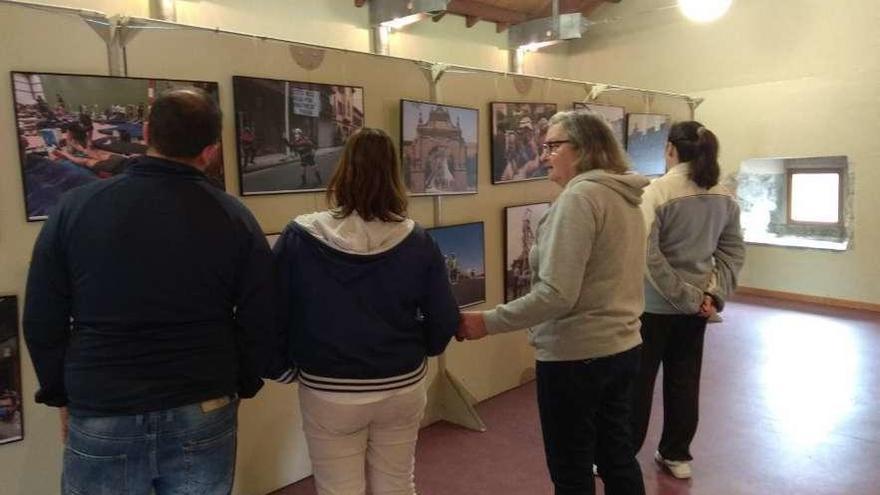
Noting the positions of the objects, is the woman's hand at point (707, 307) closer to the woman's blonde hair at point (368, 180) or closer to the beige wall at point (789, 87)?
the woman's blonde hair at point (368, 180)

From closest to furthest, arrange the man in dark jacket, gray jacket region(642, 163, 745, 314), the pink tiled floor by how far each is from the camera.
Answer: the man in dark jacket, gray jacket region(642, 163, 745, 314), the pink tiled floor

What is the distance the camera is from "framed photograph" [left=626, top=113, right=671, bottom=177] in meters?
5.06

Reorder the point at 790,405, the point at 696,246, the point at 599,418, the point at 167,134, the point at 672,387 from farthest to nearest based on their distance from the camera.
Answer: the point at 790,405
the point at 672,387
the point at 696,246
the point at 599,418
the point at 167,134

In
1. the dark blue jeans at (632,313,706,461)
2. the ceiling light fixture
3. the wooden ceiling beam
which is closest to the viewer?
the dark blue jeans at (632,313,706,461)

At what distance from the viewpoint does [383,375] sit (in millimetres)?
1659

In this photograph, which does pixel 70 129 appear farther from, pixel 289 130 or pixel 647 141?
pixel 647 141

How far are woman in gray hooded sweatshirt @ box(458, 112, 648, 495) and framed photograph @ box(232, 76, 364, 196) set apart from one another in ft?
3.90

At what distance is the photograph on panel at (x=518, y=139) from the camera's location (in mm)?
3848

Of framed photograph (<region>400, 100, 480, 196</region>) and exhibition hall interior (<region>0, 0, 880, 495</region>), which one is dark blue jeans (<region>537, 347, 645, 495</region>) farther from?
framed photograph (<region>400, 100, 480, 196</region>)

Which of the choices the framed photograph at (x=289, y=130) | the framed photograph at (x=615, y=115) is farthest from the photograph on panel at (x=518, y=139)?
the framed photograph at (x=289, y=130)

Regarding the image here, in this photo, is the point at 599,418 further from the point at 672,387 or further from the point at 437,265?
the point at 672,387

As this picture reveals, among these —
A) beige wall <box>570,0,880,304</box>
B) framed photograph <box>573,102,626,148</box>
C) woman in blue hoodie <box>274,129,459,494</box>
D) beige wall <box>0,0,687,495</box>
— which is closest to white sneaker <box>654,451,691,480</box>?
beige wall <box>0,0,687,495</box>

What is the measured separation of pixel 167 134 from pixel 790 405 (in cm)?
372

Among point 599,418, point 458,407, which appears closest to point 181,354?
point 599,418
